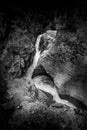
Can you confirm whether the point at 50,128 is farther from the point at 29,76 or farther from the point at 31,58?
the point at 31,58

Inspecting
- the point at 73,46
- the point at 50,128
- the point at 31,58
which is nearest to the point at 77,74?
the point at 73,46

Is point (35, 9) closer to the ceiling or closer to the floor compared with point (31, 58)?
closer to the ceiling

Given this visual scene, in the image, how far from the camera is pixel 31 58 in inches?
430

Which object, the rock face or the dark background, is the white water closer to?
the rock face

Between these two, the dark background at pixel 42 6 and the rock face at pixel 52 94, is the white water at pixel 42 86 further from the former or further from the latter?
the dark background at pixel 42 6

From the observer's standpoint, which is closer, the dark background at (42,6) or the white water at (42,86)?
the dark background at (42,6)

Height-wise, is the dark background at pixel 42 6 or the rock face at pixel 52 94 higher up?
the dark background at pixel 42 6

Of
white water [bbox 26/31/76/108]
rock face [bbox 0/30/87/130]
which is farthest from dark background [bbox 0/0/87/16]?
white water [bbox 26/31/76/108]

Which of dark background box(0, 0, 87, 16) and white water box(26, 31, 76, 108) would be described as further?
white water box(26, 31, 76, 108)

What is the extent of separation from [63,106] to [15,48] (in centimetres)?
594

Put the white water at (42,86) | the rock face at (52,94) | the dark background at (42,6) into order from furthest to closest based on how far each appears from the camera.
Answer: the white water at (42,86)
the dark background at (42,6)
the rock face at (52,94)

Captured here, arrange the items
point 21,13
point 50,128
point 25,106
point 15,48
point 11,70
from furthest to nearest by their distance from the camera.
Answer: point 21,13, point 15,48, point 11,70, point 25,106, point 50,128

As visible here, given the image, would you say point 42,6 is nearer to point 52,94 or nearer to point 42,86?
point 42,86

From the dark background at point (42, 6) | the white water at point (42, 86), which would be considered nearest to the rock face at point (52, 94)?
the white water at point (42, 86)
